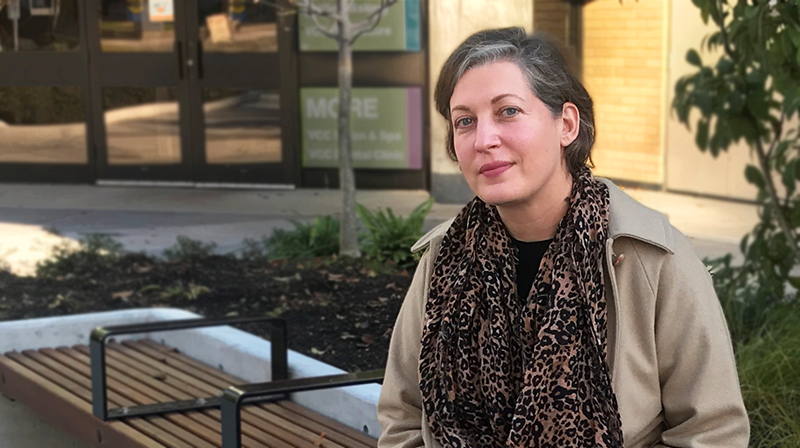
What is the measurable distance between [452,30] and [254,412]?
A: 2563mm

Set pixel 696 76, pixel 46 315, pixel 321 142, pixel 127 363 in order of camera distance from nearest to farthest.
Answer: pixel 127 363
pixel 696 76
pixel 46 315
pixel 321 142

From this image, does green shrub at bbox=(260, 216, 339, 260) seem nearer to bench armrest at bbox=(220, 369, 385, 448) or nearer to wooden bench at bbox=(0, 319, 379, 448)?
wooden bench at bbox=(0, 319, 379, 448)

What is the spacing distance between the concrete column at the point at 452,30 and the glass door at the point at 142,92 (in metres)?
1.39

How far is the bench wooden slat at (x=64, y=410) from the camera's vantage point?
4.01m

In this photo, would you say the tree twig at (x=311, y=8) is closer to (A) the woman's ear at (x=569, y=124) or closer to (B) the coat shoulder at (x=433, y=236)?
(B) the coat shoulder at (x=433, y=236)

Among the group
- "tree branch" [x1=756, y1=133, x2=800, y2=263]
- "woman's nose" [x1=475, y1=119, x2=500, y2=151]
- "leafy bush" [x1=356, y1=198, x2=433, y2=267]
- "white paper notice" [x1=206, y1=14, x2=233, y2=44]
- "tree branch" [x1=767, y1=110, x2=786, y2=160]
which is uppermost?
"white paper notice" [x1=206, y1=14, x2=233, y2=44]

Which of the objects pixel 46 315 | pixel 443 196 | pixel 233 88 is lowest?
pixel 46 315

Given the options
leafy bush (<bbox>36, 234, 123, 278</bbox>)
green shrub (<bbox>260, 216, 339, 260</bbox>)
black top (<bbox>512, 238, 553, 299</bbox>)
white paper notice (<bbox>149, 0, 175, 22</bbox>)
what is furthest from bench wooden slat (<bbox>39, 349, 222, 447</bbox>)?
white paper notice (<bbox>149, 0, 175, 22</bbox>)

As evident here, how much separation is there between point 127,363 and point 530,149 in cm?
316

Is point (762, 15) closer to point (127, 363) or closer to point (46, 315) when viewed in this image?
point (127, 363)

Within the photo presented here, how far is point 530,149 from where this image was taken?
7.72ft

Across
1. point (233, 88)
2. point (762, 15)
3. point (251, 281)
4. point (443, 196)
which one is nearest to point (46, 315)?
point (251, 281)

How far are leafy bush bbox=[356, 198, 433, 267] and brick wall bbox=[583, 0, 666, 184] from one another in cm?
92

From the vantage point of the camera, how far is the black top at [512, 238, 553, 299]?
2459mm
